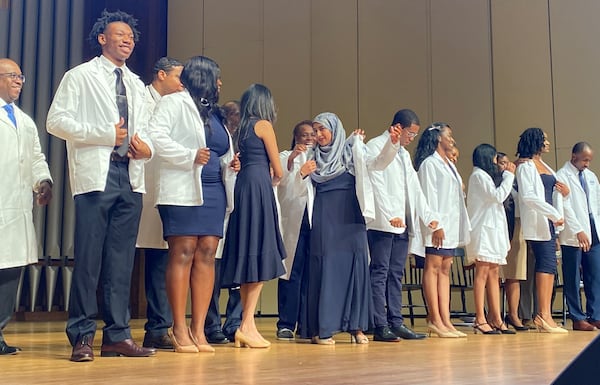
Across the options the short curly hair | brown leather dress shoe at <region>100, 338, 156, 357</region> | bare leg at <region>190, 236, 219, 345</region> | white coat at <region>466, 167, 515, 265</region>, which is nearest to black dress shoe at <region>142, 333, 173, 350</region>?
bare leg at <region>190, 236, 219, 345</region>

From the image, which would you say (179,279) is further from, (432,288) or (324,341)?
(432,288)

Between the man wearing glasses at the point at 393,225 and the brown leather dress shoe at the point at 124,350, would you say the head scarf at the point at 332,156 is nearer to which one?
the man wearing glasses at the point at 393,225

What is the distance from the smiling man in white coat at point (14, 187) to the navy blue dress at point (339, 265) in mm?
1480

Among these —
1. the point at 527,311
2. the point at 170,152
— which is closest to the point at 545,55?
the point at 527,311

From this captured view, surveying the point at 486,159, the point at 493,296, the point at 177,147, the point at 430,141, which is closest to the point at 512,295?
the point at 493,296

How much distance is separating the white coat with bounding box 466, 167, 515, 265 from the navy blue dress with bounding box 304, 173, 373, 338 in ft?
4.36

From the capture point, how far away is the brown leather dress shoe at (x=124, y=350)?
320 cm

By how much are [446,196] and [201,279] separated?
2.07m

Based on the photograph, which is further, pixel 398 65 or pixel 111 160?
pixel 398 65

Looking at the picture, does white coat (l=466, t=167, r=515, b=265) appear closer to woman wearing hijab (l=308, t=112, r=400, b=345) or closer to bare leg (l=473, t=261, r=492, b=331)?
bare leg (l=473, t=261, r=492, b=331)

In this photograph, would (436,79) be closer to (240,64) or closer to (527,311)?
(240,64)

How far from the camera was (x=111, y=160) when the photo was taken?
10.6 ft

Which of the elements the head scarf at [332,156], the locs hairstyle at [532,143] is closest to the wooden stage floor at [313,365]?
the head scarf at [332,156]

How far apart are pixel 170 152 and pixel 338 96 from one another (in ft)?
17.6
